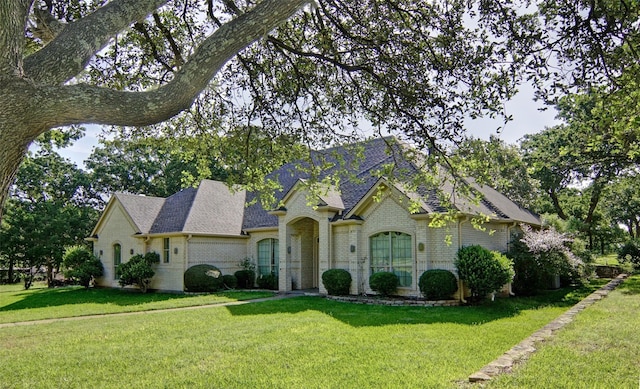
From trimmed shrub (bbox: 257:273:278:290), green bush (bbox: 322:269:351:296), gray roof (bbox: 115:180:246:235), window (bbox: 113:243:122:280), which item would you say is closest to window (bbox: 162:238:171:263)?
gray roof (bbox: 115:180:246:235)

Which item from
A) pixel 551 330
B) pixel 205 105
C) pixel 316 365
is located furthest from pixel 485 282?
pixel 205 105

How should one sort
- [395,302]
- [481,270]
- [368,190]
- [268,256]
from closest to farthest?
[481,270]
[395,302]
[368,190]
[268,256]

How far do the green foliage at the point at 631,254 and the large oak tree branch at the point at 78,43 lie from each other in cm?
3617

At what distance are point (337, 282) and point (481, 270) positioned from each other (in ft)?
18.1

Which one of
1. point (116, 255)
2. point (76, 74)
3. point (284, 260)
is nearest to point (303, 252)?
point (284, 260)

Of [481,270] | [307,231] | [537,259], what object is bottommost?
[481,270]

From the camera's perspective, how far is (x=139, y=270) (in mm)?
22031

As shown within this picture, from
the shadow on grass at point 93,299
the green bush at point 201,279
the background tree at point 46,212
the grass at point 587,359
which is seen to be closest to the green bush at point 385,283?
the grass at point 587,359

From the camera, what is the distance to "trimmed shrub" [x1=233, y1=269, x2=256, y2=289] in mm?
23578

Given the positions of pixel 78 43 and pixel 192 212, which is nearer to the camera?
pixel 78 43

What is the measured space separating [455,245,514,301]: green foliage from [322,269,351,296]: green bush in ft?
14.4

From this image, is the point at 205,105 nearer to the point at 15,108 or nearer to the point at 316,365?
the point at 316,365

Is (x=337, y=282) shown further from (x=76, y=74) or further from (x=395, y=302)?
(x=76, y=74)

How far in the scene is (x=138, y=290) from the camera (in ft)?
77.8
